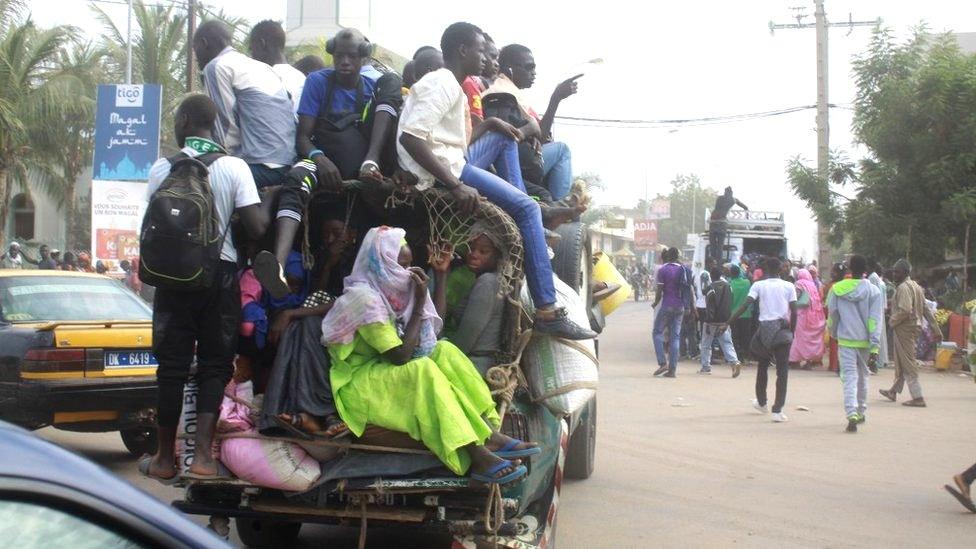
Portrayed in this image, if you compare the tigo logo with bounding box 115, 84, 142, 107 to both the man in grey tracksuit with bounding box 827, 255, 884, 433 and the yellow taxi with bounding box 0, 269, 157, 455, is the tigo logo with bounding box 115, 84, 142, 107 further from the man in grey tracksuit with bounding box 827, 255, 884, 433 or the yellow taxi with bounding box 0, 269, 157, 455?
the man in grey tracksuit with bounding box 827, 255, 884, 433

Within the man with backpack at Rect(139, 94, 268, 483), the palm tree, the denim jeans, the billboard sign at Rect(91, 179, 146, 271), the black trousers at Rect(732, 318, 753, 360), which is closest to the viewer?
the man with backpack at Rect(139, 94, 268, 483)

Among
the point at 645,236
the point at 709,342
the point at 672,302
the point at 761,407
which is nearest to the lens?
the point at 761,407

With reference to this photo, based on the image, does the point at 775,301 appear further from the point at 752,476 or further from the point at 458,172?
the point at 458,172

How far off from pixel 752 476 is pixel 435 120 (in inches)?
192

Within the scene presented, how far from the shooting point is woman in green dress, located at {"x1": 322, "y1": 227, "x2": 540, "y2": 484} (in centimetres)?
455

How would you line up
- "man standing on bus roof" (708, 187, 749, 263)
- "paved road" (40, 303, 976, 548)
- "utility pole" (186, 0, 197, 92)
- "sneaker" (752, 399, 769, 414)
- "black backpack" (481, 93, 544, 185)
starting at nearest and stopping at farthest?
"black backpack" (481, 93, 544, 185)
"paved road" (40, 303, 976, 548)
"sneaker" (752, 399, 769, 414)
"utility pole" (186, 0, 197, 92)
"man standing on bus roof" (708, 187, 749, 263)

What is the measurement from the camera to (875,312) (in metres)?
11.1

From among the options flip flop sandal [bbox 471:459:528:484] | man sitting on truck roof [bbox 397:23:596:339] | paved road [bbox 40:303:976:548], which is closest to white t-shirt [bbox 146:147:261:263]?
man sitting on truck roof [bbox 397:23:596:339]

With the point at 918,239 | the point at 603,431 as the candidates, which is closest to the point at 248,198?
the point at 603,431

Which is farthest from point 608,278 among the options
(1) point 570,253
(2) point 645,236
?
(2) point 645,236

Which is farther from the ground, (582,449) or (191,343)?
(191,343)

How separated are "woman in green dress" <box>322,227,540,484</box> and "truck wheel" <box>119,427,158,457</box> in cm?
462

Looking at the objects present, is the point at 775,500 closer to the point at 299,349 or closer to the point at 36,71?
the point at 299,349

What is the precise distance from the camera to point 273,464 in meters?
4.68
